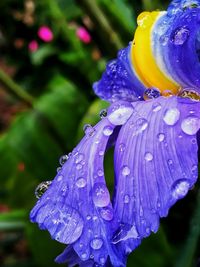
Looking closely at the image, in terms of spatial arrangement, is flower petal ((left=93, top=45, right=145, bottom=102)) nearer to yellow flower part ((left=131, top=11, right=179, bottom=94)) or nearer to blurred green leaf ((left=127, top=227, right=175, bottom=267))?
yellow flower part ((left=131, top=11, right=179, bottom=94))

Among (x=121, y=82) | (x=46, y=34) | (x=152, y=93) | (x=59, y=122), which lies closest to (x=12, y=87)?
(x=59, y=122)

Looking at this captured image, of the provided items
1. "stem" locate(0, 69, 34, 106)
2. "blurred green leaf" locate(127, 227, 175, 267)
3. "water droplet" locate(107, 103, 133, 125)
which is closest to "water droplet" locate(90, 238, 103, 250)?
"water droplet" locate(107, 103, 133, 125)

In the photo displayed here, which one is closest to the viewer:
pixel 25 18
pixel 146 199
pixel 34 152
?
pixel 146 199

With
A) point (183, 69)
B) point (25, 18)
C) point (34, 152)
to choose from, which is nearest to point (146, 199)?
point (183, 69)

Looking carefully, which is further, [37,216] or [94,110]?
[94,110]

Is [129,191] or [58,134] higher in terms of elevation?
[129,191]

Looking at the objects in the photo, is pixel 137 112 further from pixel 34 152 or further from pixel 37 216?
pixel 34 152

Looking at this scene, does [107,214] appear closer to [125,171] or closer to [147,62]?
[125,171]
